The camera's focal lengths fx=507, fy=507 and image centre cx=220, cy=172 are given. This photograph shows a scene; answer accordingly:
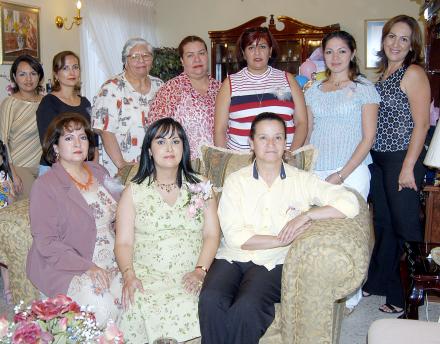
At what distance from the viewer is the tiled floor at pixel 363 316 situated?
8.64 feet

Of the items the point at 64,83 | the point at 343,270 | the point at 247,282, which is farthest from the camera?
the point at 64,83

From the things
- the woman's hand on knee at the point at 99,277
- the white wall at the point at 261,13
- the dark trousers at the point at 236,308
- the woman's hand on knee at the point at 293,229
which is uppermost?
the white wall at the point at 261,13

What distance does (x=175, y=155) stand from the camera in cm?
224

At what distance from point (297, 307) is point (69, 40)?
15.2ft

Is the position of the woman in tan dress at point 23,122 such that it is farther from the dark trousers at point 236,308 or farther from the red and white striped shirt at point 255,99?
the dark trousers at point 236,308

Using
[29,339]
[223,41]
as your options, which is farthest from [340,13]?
[29,339]

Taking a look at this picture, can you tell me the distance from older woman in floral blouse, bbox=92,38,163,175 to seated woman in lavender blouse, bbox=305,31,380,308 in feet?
3.53

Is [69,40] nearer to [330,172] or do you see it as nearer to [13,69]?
[13,69]

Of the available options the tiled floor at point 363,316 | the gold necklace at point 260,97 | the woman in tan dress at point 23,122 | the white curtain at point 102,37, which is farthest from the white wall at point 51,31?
the gold necklace at point 260,97

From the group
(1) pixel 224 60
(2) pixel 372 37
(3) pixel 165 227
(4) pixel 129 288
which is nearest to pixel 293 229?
(3) pixel 165 227

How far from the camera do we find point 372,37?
7043mm

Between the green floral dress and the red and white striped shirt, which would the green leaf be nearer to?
the red and white striped shirt

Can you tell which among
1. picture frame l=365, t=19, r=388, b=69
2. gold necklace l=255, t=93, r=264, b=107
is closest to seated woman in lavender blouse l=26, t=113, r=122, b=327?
gold necklace l=255, t=93, r=264, b=107

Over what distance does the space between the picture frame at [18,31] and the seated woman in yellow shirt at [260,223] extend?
3295 mm
